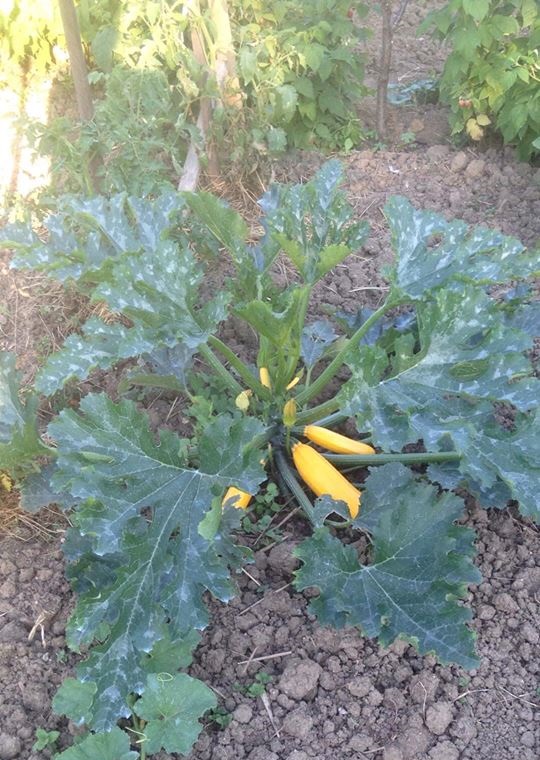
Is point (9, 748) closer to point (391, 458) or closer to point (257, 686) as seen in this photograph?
point (257, 686)

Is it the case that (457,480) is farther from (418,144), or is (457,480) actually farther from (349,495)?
(418,144)

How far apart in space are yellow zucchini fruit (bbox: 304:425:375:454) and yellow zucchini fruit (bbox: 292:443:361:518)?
4cm

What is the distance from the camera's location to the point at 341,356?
2.67m

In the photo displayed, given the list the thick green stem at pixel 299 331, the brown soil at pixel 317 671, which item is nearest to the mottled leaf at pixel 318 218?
the thick green stem at pixel 299 331

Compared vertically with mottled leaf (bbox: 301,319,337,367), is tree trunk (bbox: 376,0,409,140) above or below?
above

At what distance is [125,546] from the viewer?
7.23 ft

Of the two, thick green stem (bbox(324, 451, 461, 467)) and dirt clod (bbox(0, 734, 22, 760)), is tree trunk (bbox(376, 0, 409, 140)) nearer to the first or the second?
thick green stem (bbox(324, 451, 461, 467))

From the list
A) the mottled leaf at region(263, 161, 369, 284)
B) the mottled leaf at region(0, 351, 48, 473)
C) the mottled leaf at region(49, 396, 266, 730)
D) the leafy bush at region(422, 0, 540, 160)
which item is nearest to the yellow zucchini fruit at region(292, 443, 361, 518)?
the mottled leaf at region(49, 396, 266, 730)

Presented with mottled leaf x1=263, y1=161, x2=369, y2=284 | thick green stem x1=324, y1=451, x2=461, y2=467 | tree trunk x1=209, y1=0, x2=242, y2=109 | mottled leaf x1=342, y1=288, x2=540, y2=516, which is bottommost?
thick green stem x1=324, y1=451, x2=461, y2=467

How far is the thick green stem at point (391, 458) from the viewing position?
8.66 feet

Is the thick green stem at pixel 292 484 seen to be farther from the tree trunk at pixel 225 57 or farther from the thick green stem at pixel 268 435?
the tree trunk at pixel 225 57

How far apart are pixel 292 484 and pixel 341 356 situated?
0.46 metres

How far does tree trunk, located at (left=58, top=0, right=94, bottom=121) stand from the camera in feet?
10.6

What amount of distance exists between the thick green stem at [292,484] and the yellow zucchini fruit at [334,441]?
0.44 ft
